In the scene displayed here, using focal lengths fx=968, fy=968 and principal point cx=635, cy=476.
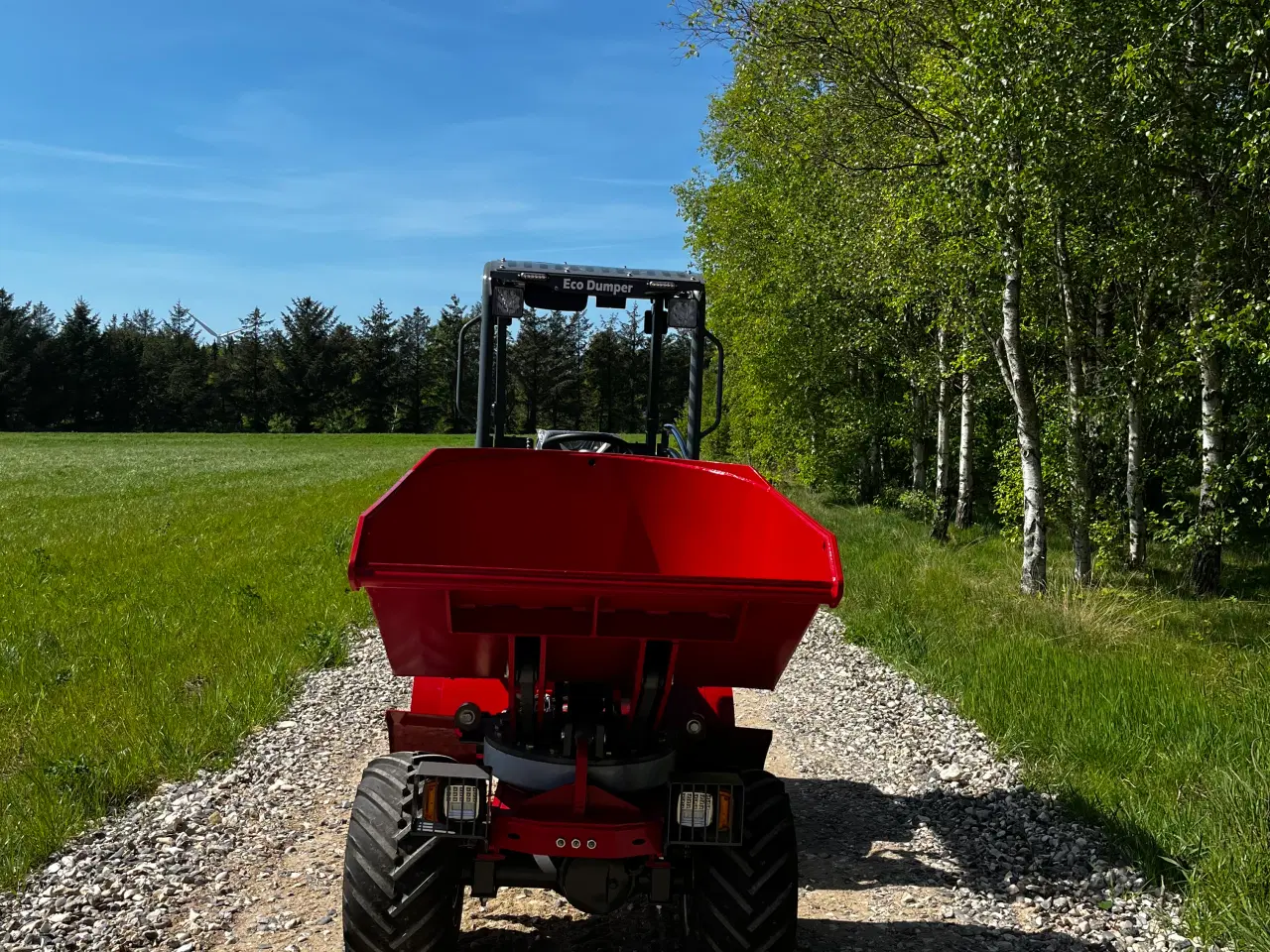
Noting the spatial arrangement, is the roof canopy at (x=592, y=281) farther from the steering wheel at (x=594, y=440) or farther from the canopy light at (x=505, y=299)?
the steering wheel at (x=594, y=440)

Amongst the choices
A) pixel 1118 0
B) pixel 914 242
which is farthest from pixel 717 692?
pixel 914 242

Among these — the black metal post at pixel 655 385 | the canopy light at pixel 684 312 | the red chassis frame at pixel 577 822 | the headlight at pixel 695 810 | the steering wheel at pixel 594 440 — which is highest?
the canopy light at pixel 684 312

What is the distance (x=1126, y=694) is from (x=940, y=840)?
7.82 ft

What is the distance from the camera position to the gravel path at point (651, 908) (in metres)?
3.90

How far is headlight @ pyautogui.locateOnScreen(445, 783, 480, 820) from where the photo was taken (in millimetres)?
3152

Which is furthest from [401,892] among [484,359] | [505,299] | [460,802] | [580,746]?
[505,299]

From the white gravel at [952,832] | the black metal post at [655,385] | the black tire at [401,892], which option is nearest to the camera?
the black tire at [401,892]

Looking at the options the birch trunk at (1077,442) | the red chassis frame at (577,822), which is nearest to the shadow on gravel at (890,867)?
the red chassis frame at (577,822)

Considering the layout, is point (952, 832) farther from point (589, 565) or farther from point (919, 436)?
point (919, 436)

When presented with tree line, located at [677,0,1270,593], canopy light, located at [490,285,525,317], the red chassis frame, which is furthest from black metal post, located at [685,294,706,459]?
tree line, located at [677,0,1270,593]

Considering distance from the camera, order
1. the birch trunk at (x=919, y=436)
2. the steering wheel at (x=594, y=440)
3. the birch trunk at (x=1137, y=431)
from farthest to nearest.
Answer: the birch trunk at (x=919, y=436)
the birch trunk at (x=1137, y=431)
the steering wheel at (x=594, y=440)

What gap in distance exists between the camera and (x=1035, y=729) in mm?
6066

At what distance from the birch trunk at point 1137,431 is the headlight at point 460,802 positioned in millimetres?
9717

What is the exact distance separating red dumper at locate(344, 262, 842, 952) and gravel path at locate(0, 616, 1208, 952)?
74 cm
